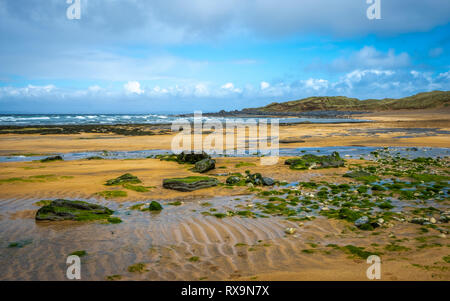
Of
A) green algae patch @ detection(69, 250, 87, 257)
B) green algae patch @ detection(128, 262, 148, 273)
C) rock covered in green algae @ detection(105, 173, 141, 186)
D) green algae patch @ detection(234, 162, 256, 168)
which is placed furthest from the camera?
green algae patch @ detection(234, 162, 256, 168)

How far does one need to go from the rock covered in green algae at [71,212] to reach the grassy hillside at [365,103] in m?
112

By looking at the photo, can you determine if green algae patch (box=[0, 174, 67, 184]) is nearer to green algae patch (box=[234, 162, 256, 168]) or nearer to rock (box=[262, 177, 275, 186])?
green algae patch (box=[234, 162, 256, 168])

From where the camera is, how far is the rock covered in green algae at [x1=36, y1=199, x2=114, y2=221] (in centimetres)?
918

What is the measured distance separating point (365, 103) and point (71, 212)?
158 m

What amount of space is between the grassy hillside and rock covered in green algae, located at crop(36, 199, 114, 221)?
112 metres

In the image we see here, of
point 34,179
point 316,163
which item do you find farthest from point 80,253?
point 316,163

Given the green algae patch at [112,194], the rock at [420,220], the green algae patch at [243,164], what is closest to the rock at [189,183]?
the green algae patch at [112,194]

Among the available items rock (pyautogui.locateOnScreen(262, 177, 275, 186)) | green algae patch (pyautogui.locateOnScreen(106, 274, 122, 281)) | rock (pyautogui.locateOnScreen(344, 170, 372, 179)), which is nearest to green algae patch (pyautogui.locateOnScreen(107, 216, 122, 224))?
green algae patch (pyautogui.locateOnScreen(106, 274, 122, 281))

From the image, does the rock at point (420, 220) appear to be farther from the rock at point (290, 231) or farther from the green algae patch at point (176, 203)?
the green algae patch at point (176, 203)

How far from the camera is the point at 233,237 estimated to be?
7.83 m

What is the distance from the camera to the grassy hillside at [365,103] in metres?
101

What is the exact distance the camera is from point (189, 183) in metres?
13.2

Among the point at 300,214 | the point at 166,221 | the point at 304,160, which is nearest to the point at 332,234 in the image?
the point at 300,214
